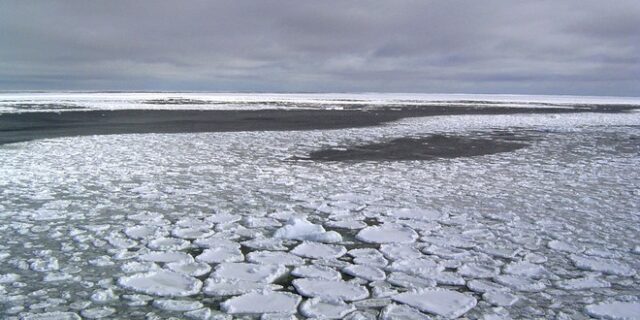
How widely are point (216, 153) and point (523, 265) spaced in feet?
25.3

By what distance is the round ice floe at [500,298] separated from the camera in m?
3.14

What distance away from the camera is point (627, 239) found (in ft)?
14.8

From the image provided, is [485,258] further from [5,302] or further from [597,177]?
[597,177]

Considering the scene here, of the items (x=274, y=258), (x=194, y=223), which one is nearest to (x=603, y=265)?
(x=274, y=258)

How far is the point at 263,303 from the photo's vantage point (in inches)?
123

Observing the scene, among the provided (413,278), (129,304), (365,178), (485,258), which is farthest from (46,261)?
(365,178)

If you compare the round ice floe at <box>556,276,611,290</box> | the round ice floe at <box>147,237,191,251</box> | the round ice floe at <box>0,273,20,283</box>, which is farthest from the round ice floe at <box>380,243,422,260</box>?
the round ice floe at <box>0,273,20,283</box>

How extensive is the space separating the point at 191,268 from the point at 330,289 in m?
1.16

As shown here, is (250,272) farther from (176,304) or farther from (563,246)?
(563,246)

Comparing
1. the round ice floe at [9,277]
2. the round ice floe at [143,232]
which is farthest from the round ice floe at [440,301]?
the round ice floe at [9,277]

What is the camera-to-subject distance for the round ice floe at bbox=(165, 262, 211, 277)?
367 centimetres

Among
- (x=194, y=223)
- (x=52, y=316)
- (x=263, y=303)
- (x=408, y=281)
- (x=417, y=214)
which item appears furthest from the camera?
(x=417, y=214)

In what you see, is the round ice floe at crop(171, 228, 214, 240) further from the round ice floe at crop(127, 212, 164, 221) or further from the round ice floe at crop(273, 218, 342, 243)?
the round ice floe at crop(273, 218, 342, 243)

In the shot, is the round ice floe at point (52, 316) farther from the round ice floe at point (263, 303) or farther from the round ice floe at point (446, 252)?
the round ice floe at point (446, 252)
